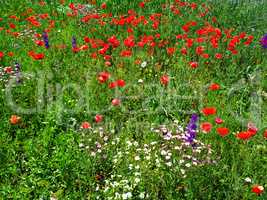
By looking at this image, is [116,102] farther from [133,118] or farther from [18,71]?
[18,71]

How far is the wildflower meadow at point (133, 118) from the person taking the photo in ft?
13.0

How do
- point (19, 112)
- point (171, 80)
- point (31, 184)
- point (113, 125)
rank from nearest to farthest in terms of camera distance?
point (31, 184), point (113, 125), point (19, 112), point (171, 80)

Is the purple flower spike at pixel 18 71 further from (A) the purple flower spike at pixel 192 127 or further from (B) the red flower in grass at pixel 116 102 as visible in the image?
(A) the purple flower spike at pixel 192 127

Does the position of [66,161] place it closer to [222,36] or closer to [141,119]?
[141,119]

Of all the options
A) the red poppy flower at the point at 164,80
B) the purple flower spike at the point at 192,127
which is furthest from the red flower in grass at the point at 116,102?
the purple flower spike at the point at 192,127

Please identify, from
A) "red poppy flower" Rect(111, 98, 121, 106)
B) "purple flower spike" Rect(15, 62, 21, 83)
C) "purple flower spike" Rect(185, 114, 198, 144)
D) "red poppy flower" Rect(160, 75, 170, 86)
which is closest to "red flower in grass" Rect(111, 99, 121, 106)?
"red poppy flower" Rect(111, 98, 121, 106)

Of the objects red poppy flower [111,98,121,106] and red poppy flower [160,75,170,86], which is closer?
red poppy flower [111,98,121,106]

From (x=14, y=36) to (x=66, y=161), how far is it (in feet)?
11.6

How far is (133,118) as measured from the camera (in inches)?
192

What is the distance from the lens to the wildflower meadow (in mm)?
3967

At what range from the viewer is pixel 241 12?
8.20 meters

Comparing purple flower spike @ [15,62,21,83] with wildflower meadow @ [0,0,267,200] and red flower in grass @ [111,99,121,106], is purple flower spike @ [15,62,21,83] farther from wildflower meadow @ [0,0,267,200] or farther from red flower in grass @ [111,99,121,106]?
red flower in grass @ [111,99,121,106]

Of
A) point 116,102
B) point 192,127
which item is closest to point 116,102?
point 116,102

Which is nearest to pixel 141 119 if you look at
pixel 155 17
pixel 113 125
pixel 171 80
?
pixel 113 125
